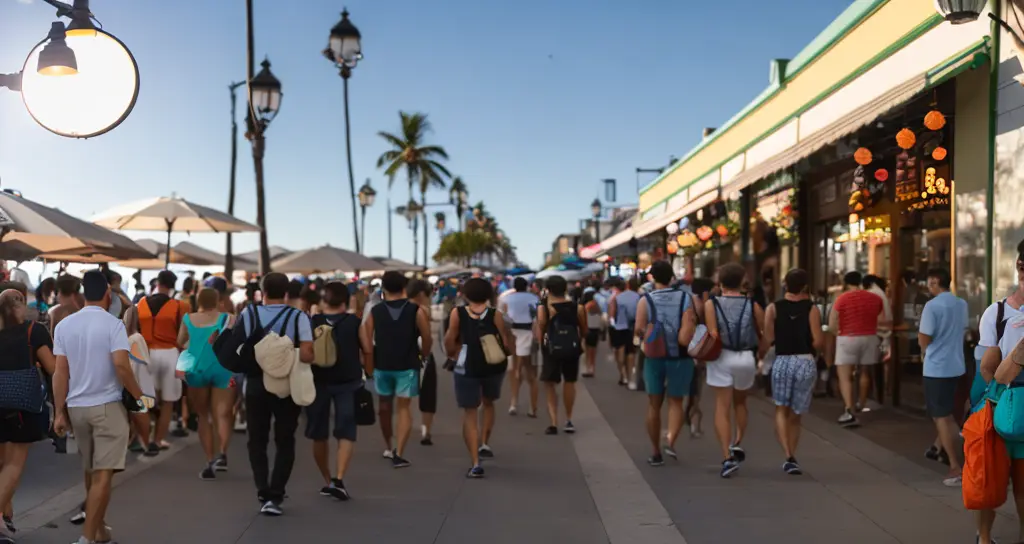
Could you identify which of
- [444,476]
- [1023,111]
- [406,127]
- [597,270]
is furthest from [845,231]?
[406,127]

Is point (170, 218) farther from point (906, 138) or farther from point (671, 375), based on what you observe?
point (906, 138)

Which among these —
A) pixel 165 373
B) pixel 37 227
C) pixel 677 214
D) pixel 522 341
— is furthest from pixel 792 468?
pixel 677 214

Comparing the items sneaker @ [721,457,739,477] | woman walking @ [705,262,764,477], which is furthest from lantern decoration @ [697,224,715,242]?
sneaker @ [721,457,739,477]

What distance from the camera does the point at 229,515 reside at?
7402 millimetres

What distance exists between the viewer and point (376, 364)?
9.40 m

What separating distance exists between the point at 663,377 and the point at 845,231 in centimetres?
843

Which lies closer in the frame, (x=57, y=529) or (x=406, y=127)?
(x=57, y=529)

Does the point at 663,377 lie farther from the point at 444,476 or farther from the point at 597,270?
the point at 597,270

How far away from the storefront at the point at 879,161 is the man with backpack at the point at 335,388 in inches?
231

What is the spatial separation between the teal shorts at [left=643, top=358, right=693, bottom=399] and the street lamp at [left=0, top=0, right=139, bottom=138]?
544 cm

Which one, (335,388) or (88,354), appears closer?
(88,354)

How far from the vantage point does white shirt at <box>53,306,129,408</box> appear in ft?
→ 20.9

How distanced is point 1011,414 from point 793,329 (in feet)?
10.4

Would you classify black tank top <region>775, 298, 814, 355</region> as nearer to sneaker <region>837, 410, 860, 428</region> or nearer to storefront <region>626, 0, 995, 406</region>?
storefront <region>626, 0, 995, 406</region>
